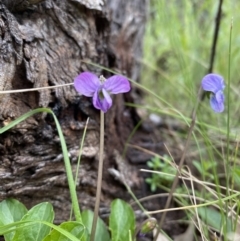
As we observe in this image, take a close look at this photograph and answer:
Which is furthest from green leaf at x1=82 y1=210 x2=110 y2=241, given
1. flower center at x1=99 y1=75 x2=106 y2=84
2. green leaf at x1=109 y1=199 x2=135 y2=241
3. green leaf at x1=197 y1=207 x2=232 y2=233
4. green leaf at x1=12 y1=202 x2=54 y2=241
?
flower center at x1=99 y1=75 x2=106 y2=84

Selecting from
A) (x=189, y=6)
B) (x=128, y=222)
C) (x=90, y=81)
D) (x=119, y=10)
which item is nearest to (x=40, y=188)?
(x=128, y=222)

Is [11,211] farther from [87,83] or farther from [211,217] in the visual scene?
[211,217]

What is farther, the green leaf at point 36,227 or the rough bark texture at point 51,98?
the rough bark texture at point 51,98

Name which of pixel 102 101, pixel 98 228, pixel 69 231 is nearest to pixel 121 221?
pixel 98 228

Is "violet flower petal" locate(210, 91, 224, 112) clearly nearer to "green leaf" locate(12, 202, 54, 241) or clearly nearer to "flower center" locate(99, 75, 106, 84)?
"flower center" locate(99, 75, 106, 84)

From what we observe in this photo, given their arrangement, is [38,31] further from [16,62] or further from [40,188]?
[40,188]

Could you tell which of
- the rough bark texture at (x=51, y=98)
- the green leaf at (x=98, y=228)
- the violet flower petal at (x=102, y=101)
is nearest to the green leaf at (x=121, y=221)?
the green leaf at (x=98, y=228)

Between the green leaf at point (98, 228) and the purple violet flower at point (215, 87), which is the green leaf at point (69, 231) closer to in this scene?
the green leaf at point (98, 228)
